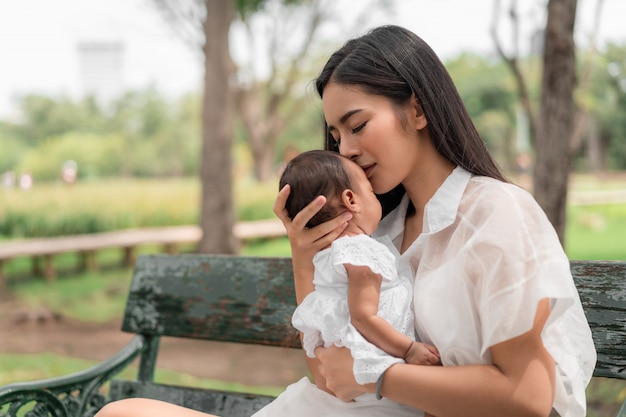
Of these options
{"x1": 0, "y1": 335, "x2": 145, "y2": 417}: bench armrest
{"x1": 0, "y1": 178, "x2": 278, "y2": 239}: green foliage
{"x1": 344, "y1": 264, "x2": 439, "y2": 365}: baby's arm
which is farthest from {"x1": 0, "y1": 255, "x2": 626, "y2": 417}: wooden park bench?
{"x1": 0, "y1": 178, "x2": 278, "y2": 239}: green foliage

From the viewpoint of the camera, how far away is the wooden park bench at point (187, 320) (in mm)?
2477

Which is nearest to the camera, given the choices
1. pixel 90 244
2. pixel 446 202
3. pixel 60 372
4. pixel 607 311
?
pixel 446 202

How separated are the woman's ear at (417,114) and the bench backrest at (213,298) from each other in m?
0.86

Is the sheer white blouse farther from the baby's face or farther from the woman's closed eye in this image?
the woman's closed eye

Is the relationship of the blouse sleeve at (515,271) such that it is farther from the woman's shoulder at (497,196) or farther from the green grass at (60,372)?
the green grass at (60,372)

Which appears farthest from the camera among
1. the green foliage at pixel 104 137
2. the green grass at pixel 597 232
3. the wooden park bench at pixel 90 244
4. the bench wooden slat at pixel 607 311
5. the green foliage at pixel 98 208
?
the green foliage at pixel 104 137

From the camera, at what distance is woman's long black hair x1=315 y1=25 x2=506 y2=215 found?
192 centimetres

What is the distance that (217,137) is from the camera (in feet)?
26.8

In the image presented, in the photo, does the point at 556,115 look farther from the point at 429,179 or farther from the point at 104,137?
the point at 104,137

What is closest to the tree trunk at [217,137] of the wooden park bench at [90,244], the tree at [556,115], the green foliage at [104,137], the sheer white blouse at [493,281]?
the wooden park bench at [90,244]

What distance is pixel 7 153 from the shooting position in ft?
57.3

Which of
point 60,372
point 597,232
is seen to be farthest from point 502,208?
point 597,232

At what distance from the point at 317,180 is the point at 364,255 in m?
0.25

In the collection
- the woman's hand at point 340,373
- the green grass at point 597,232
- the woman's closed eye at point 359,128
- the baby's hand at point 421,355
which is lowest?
the green grass at point 597,232
